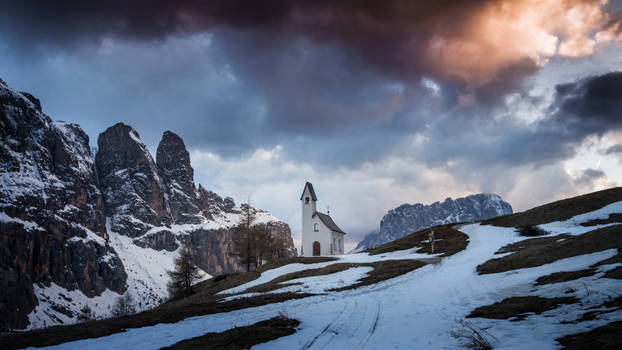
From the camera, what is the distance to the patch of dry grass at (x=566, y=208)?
42.4 meters

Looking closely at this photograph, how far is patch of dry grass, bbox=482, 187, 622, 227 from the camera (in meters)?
42.4

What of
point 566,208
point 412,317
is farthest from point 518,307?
point 566,208

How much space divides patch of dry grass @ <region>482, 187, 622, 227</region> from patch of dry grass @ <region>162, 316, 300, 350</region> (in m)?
42.4

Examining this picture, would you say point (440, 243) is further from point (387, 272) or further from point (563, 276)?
point (563, 276)

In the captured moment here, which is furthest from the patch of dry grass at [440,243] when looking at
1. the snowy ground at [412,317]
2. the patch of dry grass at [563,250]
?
the snowy ground at [412,317]

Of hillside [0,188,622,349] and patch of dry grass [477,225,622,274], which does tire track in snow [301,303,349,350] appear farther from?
patch of dry grass [477,225,622,274]

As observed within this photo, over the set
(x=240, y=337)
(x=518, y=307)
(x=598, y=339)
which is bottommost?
(x=240, y=337)

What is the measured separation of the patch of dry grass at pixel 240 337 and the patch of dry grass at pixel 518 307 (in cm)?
650

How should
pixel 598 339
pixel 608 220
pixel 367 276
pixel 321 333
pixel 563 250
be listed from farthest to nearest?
pixel 608 220 → pixel 367 276 → pixel 563 250 → pixel 321 333 → pixel 598 339

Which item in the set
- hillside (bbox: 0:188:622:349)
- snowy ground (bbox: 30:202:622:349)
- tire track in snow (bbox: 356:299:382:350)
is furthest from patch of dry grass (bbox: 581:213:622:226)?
tire track in snow (bbox: 356:299:382:350)

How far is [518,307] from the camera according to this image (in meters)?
12.0

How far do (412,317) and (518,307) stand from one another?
350 centimetres

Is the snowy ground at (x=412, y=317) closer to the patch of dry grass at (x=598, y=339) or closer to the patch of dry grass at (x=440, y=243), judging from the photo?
the patch of dry grass at (x=598, y=339)

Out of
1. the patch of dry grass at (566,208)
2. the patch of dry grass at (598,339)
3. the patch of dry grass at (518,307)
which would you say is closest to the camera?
the patch of dry grass at (598,339)
